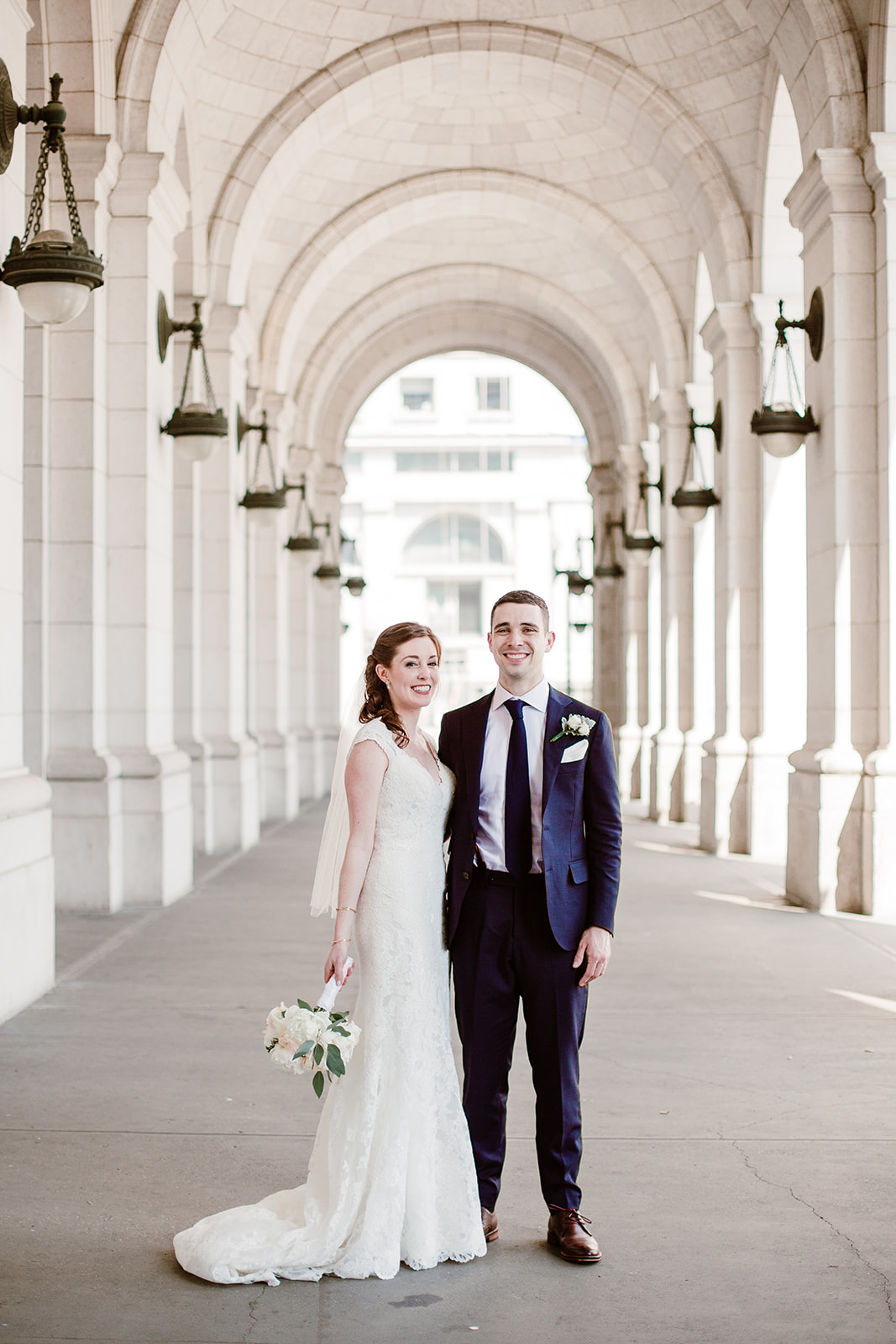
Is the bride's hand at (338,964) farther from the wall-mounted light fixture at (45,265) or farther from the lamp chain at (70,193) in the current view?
the lamp chain at (70,193)

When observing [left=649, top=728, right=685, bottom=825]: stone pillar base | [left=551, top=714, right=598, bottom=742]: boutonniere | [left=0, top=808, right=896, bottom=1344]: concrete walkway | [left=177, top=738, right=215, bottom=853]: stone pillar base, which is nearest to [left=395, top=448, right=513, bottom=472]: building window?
[left=649, top=728, right=685, bottom=825]: stone pillar base

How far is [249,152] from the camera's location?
13.5m

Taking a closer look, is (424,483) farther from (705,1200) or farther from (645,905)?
(705,1200)

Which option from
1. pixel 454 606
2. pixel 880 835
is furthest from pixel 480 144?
pixel 454 606

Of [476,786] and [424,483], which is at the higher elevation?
[424,483]

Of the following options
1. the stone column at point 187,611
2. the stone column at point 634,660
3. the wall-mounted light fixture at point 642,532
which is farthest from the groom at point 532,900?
the stone column at point 634,660

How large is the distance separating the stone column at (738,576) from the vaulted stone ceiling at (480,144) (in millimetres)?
622

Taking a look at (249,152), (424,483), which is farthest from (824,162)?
(424,483)

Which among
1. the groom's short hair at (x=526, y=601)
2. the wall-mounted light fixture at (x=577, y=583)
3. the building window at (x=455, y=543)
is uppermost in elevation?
the building window at (x=455, y=543)

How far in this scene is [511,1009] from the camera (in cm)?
417

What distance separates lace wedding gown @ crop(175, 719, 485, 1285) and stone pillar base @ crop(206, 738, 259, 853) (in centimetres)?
1001

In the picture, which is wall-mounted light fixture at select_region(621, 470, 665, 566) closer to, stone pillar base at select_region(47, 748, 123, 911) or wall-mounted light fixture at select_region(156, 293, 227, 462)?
wall-mounted light fixture at select_region(156, 293, 227, 462)

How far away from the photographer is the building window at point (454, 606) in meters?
48.6

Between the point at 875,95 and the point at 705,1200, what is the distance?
8.16 meters
